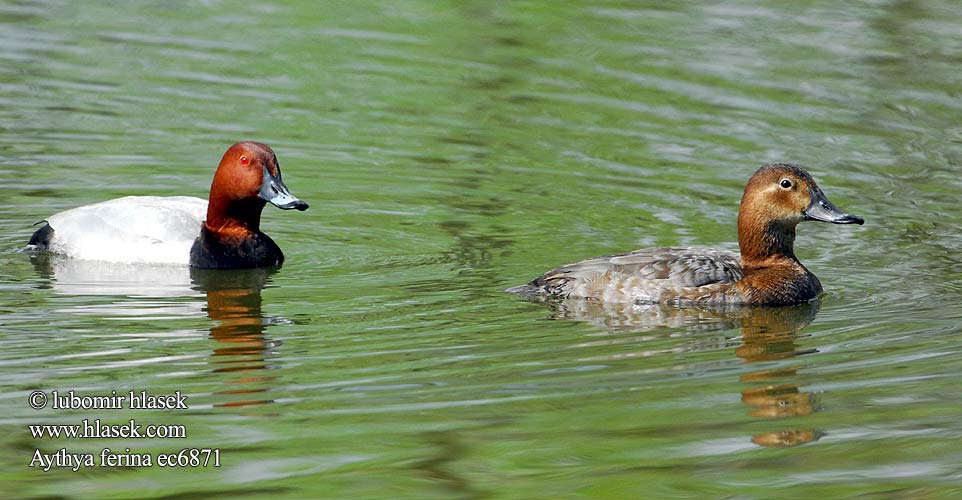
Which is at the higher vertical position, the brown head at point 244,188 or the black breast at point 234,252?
the brown head at point 244,188

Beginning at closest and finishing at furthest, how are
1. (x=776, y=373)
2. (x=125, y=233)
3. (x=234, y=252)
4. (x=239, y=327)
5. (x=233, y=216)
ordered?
(x=776, y=373) < (x=239, y=327) < (x=234, y=252) < (x=125, y=233) < (x=233, y=216)

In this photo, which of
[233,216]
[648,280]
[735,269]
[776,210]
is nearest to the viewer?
[648,280]

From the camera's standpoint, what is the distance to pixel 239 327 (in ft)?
28.8

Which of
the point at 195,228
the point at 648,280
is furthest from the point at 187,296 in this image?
the point at 648,280

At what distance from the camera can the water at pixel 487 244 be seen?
6219mm

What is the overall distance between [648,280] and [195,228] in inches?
127

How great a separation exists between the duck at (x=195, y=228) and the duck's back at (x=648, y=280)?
2.08 m

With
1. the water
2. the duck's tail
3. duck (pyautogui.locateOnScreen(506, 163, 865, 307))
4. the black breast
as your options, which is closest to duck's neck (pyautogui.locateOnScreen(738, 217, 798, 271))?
duck (pyautogui.locateOnScreen(506, 163, 865, 307))

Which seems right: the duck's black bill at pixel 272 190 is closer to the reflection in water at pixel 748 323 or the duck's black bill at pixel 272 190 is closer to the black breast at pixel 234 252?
the black breast at pixel 234 252

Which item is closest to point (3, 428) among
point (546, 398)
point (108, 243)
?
A: point (546, 398)

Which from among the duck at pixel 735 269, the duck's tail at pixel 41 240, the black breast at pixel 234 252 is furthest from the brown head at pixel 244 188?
the duck at pixel 735 269

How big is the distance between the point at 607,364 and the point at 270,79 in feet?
26.8

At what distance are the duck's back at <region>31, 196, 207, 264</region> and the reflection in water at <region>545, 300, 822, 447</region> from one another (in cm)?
282

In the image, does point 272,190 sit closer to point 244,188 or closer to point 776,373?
point 244,188
